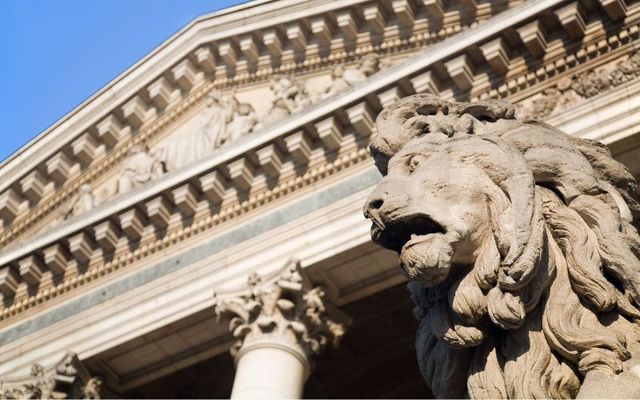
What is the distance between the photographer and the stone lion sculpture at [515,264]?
2.51 m

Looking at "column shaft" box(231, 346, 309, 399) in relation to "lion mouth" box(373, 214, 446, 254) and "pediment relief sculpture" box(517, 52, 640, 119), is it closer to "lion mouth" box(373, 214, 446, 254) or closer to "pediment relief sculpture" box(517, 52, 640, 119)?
"pediment relief sculpture" box(517, 52, 640, 119)

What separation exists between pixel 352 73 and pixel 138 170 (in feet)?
8.70

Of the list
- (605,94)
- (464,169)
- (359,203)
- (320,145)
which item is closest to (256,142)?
(320,145)

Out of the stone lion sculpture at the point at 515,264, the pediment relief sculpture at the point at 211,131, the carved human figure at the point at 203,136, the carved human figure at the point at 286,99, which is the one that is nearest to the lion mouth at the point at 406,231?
the stone lion sculpture at the point at 515,264

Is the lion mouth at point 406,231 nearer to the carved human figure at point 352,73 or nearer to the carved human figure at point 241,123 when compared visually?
the carved human figure at point 352,73

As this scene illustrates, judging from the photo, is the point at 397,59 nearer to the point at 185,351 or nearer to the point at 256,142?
the point at 256,142

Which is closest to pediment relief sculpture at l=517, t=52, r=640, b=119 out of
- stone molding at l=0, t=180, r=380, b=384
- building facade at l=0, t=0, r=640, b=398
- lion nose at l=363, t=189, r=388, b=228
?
building facade at l=0, t=0, r=640, b=398

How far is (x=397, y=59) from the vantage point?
41.3 ft

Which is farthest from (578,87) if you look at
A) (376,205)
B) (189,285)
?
(376,205)

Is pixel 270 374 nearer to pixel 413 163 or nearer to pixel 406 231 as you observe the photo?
pixel 413 163

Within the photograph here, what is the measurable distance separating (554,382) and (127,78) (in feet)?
40.3

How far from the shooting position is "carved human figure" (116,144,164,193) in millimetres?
13414

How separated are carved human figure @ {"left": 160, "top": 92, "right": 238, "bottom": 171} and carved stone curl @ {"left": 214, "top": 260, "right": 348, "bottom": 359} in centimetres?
273

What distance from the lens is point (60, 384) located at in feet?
37.5
